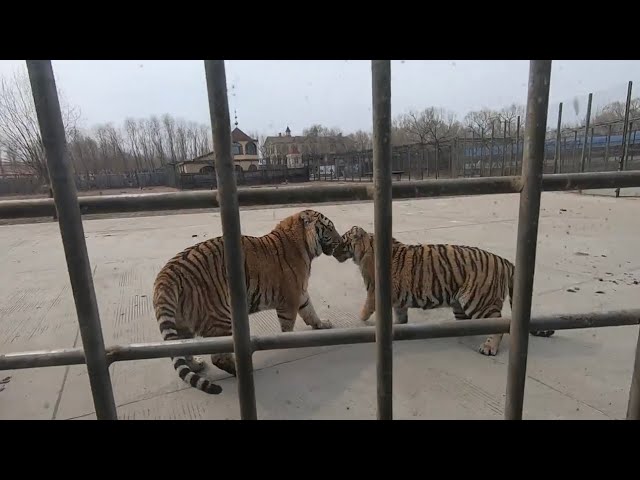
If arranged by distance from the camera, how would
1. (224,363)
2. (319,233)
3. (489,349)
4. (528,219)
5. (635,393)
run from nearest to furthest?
(528,219), (635,393), (224,363), (489,349), (319,233)

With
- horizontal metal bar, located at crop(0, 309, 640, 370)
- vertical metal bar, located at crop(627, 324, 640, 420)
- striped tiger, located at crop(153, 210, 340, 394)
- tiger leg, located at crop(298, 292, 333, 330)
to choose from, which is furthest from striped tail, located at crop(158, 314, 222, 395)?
vertical metal bar, located at crop(627, 324, 640, 420)

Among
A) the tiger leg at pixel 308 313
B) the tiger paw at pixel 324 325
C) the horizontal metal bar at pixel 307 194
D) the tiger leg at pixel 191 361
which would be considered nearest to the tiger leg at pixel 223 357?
the tiger leg at pixel 191 361

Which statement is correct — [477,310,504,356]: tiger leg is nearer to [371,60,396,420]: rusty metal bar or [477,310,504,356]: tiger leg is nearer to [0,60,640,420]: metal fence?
[0,60,640,420]: metal fence

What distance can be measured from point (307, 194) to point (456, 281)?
7.25 feet

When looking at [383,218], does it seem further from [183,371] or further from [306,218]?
[306,218]

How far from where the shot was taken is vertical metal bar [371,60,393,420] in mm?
932

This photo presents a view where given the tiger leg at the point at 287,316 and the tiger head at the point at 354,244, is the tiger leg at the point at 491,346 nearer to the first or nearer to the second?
the tiger head at the point at 354,244

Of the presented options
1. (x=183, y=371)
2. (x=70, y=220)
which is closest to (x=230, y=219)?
(x=70, y=220)

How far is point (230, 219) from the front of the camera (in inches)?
37.3

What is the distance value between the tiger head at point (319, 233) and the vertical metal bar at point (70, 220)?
7.44 feet

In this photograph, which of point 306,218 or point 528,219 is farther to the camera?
point 306,218

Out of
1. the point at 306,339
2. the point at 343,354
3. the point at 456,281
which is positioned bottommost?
the point at 343,354
